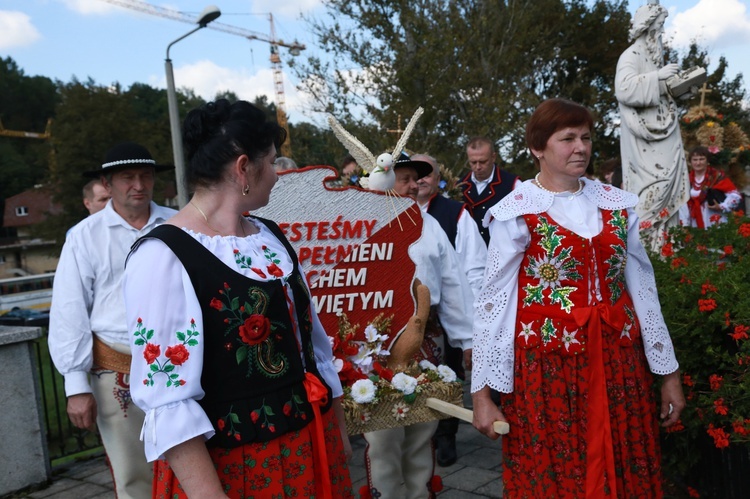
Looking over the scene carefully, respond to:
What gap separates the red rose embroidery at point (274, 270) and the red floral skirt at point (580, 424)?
46.1 inches

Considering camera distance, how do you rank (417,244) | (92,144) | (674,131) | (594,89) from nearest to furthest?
(417,244) → (674,131) → (594,89) → (92,144)

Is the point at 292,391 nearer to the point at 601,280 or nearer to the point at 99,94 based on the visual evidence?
the point at 601,280

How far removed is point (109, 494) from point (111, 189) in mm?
2610

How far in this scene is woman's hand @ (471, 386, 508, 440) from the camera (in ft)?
8.90

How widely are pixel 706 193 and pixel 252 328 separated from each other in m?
8.39

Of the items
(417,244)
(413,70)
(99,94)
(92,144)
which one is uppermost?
(99,94)

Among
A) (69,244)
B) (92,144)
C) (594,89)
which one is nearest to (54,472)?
(69,244)

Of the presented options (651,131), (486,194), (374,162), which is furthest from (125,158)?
(651,131)

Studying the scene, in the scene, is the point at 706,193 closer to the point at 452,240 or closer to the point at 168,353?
the point at 452,240

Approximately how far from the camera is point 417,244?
353 centimetres

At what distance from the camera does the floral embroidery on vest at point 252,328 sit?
182cm

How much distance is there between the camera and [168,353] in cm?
174

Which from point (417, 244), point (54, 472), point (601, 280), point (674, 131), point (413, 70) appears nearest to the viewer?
point (601, 280)

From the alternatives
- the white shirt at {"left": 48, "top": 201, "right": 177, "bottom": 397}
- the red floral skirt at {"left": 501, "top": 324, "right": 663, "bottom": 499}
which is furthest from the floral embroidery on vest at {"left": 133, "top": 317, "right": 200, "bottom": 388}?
the white shirt at {"left": 48, "top": 201, "right": 177, "bottom": 397}
